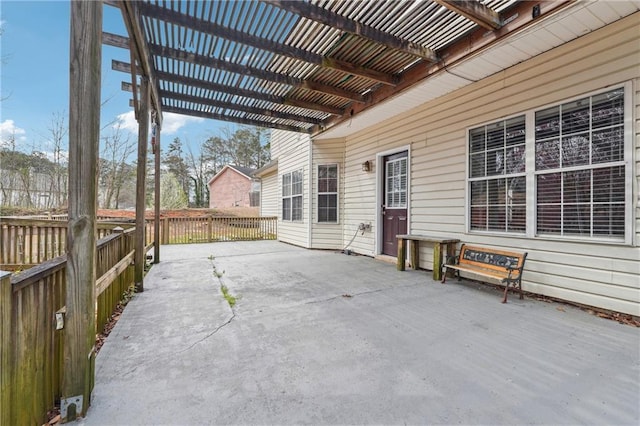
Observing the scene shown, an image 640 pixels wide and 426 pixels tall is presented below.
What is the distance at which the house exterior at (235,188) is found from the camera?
2138 centimetres

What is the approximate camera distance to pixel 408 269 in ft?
18.2

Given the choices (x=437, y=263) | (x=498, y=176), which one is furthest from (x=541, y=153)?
(x=437, y=263)

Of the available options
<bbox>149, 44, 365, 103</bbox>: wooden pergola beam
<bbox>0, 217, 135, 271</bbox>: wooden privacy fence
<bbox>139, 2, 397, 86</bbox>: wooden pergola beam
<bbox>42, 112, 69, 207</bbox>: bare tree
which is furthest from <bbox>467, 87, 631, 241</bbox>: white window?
<bbox>42, 112, 69, 207</bbox>: bare tree

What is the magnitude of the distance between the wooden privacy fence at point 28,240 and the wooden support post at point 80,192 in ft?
12.7

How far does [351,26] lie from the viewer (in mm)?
3270

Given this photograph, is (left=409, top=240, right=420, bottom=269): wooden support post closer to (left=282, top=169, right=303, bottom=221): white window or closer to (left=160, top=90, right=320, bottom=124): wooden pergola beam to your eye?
(left=160, top=90, right=320, bottom=124): wooden pergola beam

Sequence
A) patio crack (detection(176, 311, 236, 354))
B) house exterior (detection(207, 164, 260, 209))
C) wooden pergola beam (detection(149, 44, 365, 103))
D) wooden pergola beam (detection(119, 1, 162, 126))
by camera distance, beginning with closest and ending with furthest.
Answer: patio crack (detection(176, 311, 236, 354)) < wooden pergola beam (detection(119, 1, 162, 126)) < wooden pergola beam (detection(149, 44, 365, 103)) < house exterior (detection(207, 164, 260, 209))

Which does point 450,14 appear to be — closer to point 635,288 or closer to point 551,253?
point 551,253

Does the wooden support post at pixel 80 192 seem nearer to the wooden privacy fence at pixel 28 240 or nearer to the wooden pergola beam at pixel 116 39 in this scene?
the wooden pergola beam at pixel 116 39

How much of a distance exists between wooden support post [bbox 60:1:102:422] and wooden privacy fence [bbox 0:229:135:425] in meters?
0.11

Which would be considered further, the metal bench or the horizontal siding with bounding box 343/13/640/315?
the metal bench

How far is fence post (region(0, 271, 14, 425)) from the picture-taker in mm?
1252

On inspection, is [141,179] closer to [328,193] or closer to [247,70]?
[247,70]

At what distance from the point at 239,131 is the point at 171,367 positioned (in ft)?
86.4
